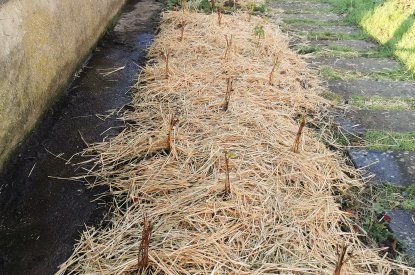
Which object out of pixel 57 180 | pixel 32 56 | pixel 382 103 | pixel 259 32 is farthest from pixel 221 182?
pixel 259 32

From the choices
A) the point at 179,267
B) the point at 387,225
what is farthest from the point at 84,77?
the point at 387,225

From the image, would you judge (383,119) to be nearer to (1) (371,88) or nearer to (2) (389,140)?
(2) (389,140)

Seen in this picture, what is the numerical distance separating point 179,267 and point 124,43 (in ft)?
10.3

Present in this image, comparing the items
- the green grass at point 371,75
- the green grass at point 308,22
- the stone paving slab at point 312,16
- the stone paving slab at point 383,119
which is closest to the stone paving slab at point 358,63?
the green grass at point 371,75

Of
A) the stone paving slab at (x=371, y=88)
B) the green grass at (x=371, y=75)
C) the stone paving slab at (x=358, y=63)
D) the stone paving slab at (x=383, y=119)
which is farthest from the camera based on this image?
the stone paving slab at (x=358, y=63)

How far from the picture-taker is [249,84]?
344 centimetres

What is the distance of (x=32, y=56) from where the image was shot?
2.76 meters

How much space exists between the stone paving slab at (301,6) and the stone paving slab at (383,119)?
9.82 feet

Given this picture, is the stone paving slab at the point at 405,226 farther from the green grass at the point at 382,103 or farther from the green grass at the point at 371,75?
the green grass at the point at 371,75

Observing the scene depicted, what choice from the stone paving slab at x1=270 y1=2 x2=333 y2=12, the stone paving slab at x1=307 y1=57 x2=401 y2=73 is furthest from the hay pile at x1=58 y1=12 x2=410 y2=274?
the stone paving slab at x1=270 y1=2 x2=333 y2=12

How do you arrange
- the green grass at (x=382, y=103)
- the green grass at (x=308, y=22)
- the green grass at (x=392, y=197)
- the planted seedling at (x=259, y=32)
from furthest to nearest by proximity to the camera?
1. the green grass at (x=308, y=22)
2. the planted seedling at (x=259, y=32)
3. the green grass at (x=382, y=103)
4. the green grass at (x=392, y=197)

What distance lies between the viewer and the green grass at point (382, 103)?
3.32 m

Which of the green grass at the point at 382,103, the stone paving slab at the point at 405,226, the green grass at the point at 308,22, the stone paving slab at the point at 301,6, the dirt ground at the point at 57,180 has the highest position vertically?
the stone paving slab at the point at 301,6

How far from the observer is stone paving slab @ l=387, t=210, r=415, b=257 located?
205cm
